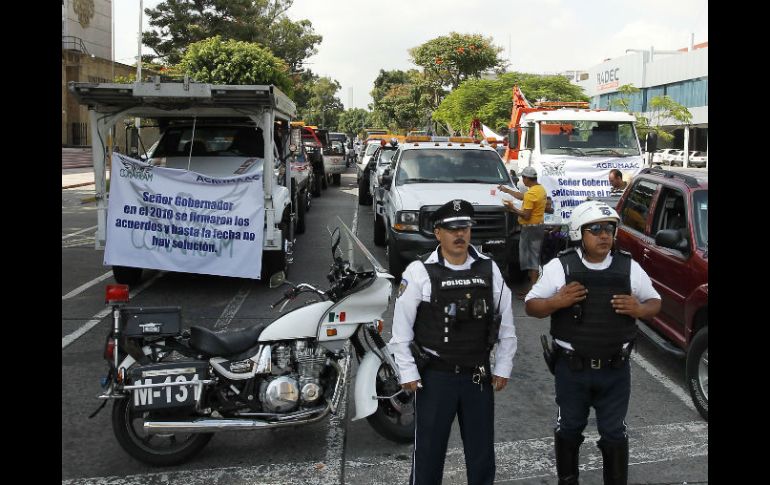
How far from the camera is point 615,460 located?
3.86 meters

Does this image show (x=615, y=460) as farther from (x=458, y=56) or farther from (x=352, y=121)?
(x=352, y=121)

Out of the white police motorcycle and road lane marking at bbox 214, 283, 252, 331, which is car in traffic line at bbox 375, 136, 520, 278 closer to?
road lane marking at bbox 214, 283, 252, 331

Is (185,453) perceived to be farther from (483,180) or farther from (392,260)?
(483,180)

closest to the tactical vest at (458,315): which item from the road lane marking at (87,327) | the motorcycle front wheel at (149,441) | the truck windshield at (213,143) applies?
the motorcycle front wheel at (149,441)

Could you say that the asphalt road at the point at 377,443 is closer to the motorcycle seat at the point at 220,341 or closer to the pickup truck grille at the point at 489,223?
the motorcycle seat at the point at 220,341

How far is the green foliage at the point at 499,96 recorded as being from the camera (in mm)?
31141

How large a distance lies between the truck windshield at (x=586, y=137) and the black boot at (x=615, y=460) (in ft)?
34.3

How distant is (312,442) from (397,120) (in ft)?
190

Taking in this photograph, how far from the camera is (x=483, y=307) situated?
3.60 m

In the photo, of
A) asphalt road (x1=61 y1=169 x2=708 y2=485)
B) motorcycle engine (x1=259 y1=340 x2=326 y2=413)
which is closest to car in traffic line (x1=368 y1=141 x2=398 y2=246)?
asphalt road (x1=61 y1=169 x2=708 y2=485)

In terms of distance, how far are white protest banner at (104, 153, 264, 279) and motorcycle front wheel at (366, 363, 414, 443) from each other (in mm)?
4252
